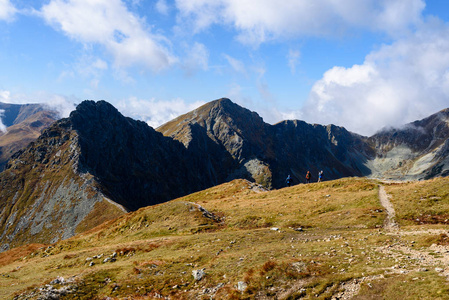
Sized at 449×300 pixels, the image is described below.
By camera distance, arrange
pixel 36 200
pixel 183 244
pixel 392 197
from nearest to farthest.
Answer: pixel 183 244 → pixel 392 197 → pixel 36 200

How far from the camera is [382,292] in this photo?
1424cm

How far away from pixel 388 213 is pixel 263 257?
20909mm

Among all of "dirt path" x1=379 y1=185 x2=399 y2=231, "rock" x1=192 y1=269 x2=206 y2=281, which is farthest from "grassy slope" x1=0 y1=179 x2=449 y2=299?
"dirt path" x1=379 y1=185 x2=399 y2=231

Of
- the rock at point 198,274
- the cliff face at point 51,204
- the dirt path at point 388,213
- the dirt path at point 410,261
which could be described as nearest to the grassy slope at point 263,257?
the dirt path at point 410,261

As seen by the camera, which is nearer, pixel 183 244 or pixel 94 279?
pixel 94 279

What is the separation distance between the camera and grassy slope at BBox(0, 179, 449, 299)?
1641cm

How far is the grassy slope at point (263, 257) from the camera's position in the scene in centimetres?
1641

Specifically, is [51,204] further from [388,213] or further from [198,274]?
[388,213]

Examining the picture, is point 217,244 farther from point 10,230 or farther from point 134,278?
point 10,230

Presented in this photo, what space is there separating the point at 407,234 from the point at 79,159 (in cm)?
20138

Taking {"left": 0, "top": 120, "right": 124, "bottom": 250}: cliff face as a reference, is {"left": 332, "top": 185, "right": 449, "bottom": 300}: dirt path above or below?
below

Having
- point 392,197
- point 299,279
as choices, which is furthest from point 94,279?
point 392,197

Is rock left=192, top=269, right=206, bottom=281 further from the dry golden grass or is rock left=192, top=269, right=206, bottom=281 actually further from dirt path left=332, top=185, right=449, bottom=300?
the dry golden grass

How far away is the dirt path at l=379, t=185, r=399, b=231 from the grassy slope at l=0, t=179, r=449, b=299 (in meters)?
0.77
